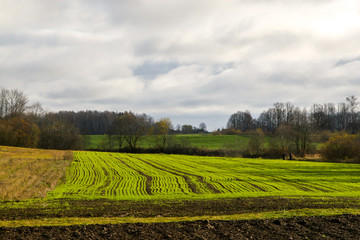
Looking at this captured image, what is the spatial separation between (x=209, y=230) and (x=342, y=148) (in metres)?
73.5

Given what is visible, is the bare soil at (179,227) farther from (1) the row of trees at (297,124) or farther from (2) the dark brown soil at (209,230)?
(1) the row of trees at (297,124)

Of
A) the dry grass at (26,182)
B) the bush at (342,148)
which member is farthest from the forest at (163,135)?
the dry grass at (26,182)

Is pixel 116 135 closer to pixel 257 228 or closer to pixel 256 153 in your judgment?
pixel 256 153

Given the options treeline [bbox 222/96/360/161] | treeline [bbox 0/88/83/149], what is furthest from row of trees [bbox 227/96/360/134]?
treeline [bbox 0/88/83/149]

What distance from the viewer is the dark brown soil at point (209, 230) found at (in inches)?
454

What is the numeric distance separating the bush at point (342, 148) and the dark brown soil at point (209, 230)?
68.0 metres

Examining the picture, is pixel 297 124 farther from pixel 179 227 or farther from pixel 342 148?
pixel 179 227

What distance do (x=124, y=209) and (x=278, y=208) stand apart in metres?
10.0

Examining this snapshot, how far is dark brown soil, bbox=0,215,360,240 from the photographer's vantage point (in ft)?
37.9

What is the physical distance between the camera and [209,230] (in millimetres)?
12508

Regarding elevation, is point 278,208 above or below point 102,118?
below

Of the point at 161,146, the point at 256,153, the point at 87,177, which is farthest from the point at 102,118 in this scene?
the point at 87,177

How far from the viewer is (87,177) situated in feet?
122

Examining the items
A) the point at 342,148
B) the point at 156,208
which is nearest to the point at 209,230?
the point at 156,208
